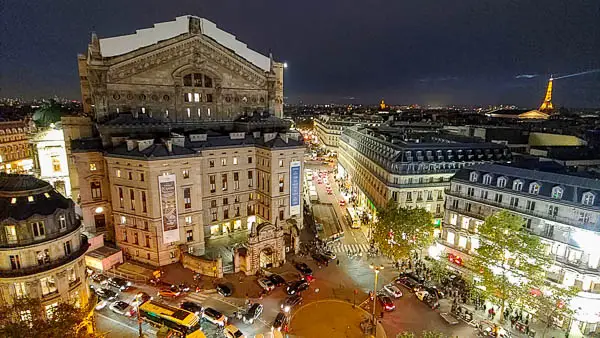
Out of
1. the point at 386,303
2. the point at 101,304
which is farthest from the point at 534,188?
the point at 101,304

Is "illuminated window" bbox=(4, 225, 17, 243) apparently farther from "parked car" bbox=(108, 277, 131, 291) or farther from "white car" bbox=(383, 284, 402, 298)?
"white car" bbox=(383, 284, 402, 298)

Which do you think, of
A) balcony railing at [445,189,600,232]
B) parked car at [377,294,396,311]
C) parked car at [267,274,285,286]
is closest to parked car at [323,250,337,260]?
parked car at [267,274,285,286]

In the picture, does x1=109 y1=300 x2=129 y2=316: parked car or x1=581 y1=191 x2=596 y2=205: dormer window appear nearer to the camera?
x1=581 y1=191 x2=596 y2=205: dormer window

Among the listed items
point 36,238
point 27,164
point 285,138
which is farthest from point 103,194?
point 27,164

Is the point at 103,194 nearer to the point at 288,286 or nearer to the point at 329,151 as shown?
the point at 288,286

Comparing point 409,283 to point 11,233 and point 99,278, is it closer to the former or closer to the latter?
point 99,278

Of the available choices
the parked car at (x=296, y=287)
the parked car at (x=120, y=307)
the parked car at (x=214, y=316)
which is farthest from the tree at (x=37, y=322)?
the parked car at (x=296, y=287)
